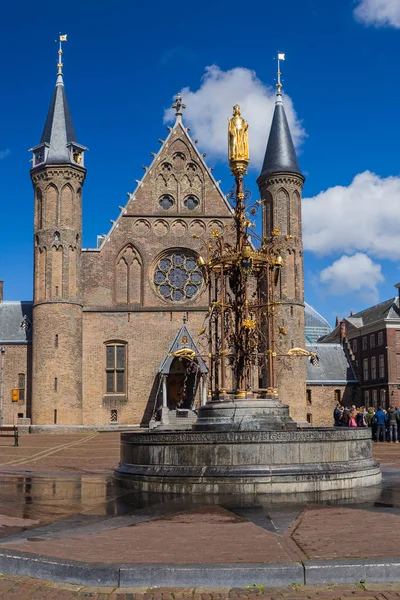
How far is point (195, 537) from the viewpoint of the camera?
7.89m

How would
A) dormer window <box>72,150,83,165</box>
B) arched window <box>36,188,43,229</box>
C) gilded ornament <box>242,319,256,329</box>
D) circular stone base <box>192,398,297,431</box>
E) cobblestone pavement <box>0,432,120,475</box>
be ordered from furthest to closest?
dormer window <box>72,150,83,165</box> → arched window <box>36,188,43,229</box> → cobblestone pavement <box>0,432,120,475</box> → gilded ornament <box>242,319,256,329</box> → circular stone base <box>192,398,297,431</box>

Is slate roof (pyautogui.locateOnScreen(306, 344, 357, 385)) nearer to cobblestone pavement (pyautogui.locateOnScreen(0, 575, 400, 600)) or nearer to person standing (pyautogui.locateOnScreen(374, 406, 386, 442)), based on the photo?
person standing (pyautogui.locateOnScreen(374, 406, 386, 442))

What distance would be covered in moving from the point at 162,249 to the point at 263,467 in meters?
34.9

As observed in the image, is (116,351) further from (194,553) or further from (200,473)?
(194,553)

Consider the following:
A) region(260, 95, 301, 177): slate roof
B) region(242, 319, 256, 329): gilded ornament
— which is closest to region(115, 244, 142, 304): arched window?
region(260, 95, 301, 177): slate roof

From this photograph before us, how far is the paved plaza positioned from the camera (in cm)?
635

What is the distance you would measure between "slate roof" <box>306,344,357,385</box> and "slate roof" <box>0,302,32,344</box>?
1976 cm

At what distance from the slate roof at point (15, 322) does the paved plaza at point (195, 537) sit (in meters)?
33.0

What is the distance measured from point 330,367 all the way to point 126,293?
1770 centimetres

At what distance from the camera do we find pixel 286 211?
1794 inches

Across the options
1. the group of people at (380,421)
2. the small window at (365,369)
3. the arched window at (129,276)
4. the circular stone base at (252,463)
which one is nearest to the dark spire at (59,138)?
the arched window at (129,276)

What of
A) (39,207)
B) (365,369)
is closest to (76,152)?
(39,207)

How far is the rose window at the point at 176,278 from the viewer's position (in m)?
45.7

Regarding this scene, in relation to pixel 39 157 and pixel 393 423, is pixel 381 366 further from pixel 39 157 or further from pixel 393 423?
pixel 39 157
